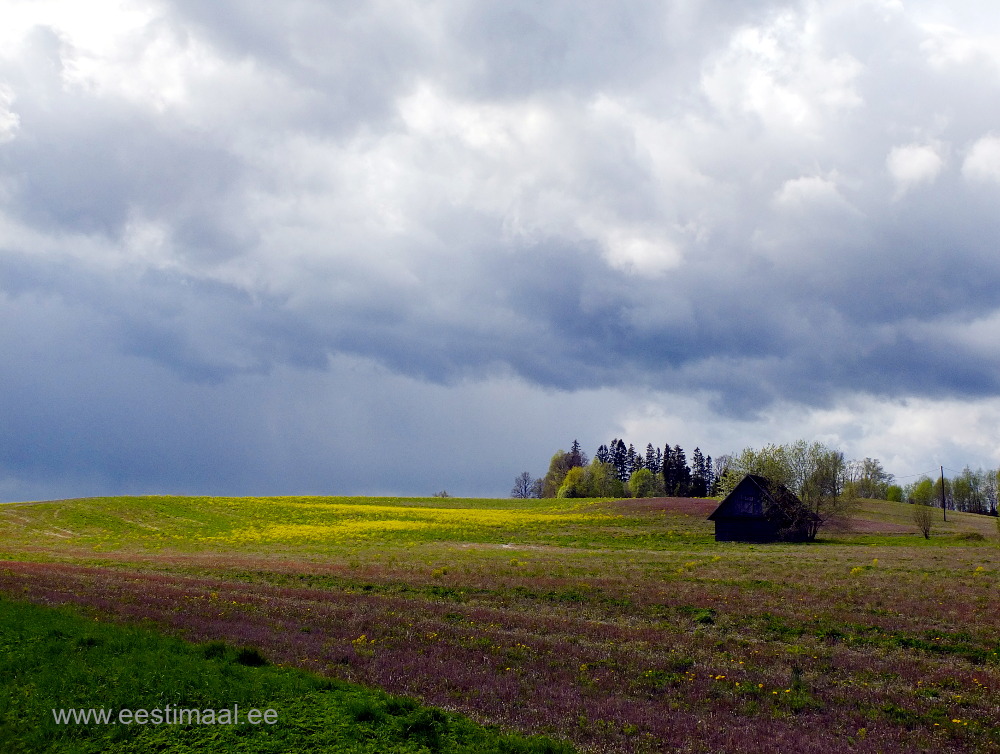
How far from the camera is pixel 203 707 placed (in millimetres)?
11078

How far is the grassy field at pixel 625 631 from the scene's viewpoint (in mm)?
12398

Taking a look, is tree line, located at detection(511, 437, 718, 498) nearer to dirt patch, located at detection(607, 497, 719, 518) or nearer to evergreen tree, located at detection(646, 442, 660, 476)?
evergreen tree, located at detection(646, 442, 660, 476)

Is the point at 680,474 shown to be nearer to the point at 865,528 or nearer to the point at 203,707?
the point at 865,528

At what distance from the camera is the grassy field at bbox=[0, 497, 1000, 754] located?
40.7 feet

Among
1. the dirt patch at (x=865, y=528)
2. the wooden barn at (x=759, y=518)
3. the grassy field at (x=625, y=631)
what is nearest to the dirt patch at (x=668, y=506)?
the wooden barn at (x=759, y=518)

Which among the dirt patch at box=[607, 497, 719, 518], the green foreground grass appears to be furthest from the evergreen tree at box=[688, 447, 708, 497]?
the green foreground grass

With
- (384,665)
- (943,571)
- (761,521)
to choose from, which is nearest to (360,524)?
(761,521)

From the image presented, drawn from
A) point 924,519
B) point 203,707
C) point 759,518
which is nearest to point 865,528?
point 924,519

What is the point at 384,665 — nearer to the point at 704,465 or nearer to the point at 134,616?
the point at 134,616

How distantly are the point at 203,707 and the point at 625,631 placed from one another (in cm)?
1260

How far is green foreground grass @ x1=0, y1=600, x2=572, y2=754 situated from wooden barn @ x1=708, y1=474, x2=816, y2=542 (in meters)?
64.7

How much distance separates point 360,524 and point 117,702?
221 ft

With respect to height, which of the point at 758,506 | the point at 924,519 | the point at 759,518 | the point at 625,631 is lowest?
the point at 924,519

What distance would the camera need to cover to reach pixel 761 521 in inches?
2830
